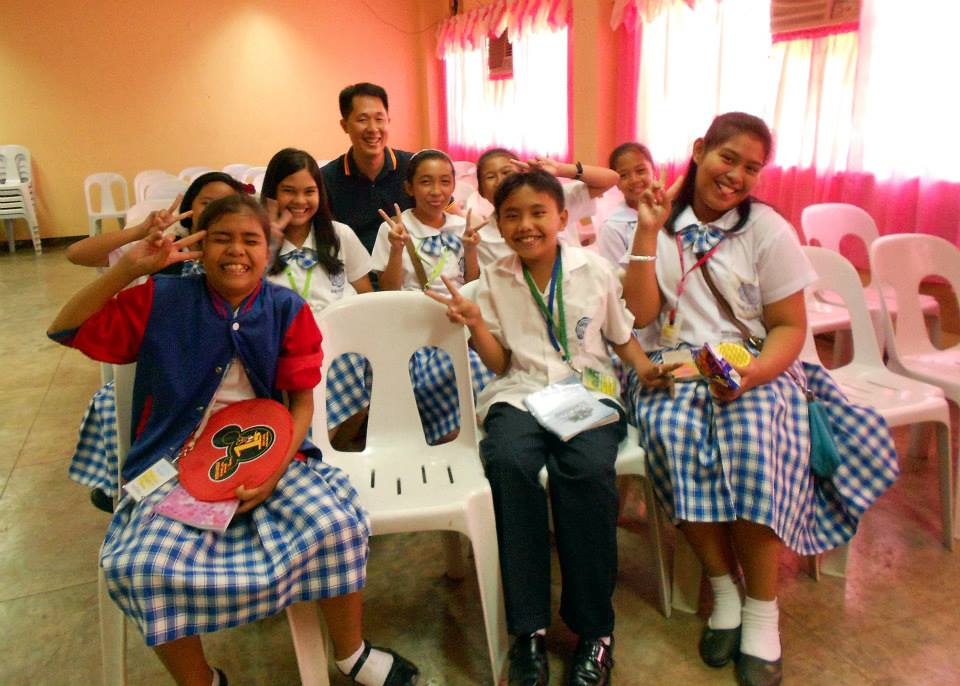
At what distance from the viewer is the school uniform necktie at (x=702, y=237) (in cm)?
173

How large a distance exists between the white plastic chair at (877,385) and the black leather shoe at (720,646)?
1.56 feet

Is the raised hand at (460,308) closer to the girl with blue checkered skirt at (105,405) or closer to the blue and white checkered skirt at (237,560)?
the blue and white checkered skirt at (237,560)

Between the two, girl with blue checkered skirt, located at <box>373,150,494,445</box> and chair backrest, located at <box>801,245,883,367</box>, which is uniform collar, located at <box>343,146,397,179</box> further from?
chair backrest, located at <box>801,245,883,367</box>

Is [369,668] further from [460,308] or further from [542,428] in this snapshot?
[460,308]

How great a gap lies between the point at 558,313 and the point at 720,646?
875 mm

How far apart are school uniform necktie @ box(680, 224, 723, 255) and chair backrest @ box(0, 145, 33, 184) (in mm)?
8256

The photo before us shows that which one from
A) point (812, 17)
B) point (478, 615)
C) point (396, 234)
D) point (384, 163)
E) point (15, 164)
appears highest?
point (812, 17)

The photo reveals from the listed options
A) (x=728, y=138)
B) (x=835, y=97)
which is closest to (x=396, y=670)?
(x=728, y=138)

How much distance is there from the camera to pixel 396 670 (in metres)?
1.51

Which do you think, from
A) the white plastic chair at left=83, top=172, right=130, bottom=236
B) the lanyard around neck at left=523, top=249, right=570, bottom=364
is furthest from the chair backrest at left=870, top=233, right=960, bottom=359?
the white plastic chair at left=83, top=172, right=130, bottom=236

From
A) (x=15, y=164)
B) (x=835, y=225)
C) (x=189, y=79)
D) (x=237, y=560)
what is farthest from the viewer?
(x=189, y=79)

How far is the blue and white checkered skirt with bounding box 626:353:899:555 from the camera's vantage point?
4.92 ft

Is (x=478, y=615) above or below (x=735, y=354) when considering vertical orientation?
below

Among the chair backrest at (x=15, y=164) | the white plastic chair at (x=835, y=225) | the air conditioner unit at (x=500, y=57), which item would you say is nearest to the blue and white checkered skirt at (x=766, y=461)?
the white plastic chair at (x=835, y=225)
